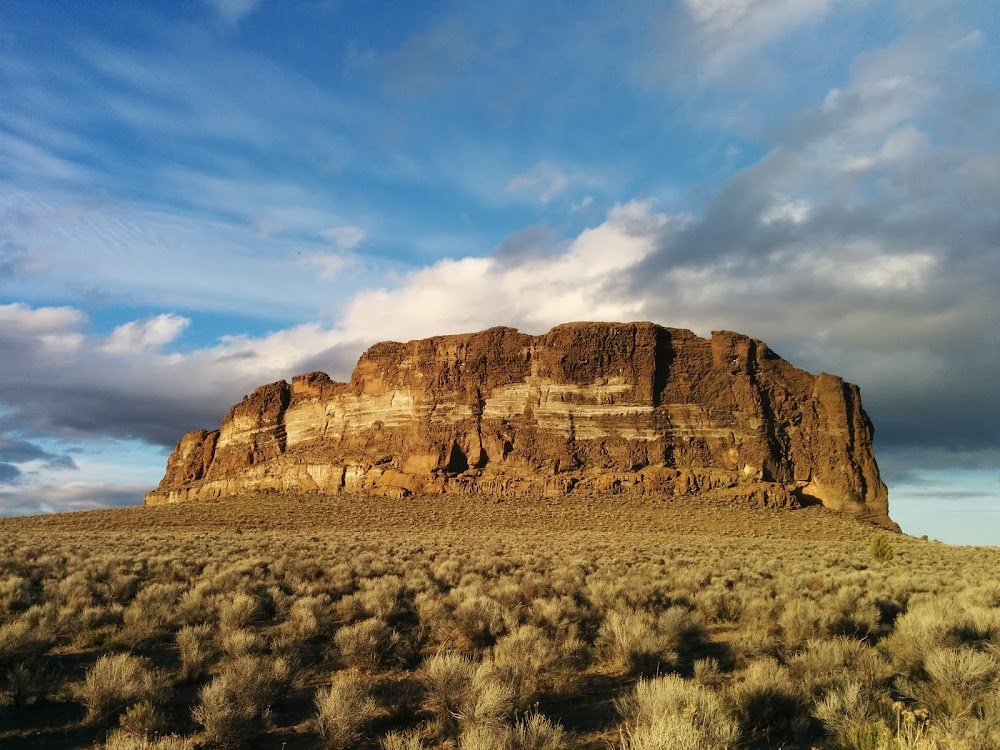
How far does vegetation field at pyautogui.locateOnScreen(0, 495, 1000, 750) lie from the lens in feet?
17.4

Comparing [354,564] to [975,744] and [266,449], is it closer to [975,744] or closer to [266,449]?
[975,744]

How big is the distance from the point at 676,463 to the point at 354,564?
49.3 metres

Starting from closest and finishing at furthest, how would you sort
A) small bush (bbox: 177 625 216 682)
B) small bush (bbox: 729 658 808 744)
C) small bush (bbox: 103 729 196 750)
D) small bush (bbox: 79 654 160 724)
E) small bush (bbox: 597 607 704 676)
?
1. small bush (bbox: 103 729 196 750)
2. small bush (bbox: 729 658 808 744)
3. small bush (bbox: 79 654 160 724)
4. small bush (bbox: 177 625 216 682)
5. small bush (bbox: 597 607 704 676)

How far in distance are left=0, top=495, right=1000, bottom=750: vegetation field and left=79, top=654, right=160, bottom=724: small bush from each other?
0.02 m

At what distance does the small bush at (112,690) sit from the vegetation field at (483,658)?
18mm

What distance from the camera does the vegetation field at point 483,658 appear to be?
5316 mm

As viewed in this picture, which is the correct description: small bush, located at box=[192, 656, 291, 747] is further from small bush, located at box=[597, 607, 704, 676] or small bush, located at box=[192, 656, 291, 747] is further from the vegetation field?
small bush, located at box=[597, 607, 704, 676]

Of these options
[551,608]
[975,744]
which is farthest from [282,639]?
[975,744]

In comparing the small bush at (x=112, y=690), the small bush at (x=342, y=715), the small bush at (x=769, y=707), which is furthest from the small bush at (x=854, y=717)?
the small bush at (x=112, y=690)

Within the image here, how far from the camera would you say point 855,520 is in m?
52.5

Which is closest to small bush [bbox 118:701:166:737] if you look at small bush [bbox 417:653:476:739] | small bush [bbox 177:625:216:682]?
small bush [bbox 177:625:216:682]

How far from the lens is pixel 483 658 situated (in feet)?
26.2

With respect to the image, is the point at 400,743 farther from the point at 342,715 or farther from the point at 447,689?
the point at 447,689

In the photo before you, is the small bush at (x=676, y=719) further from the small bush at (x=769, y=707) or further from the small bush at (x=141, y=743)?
the small bush at (x=141, y=743)
